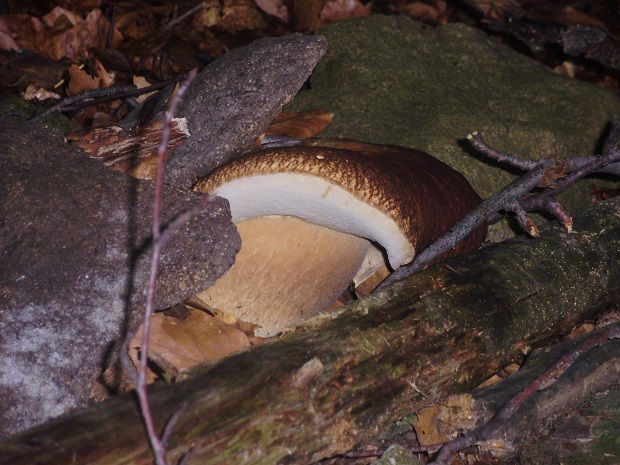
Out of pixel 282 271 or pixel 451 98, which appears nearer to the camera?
pixel 282 271

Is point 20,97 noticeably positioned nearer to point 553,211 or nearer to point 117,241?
point 117,241

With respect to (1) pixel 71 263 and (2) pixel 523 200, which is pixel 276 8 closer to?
(2) pixel 523 200

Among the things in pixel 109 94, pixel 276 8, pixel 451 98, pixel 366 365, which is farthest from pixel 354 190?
pixel 276 8

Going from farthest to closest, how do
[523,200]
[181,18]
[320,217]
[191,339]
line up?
[181,18] < [523,200] < [191,339] < [320,217]

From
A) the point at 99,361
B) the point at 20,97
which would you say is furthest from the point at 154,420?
the point at 20,97

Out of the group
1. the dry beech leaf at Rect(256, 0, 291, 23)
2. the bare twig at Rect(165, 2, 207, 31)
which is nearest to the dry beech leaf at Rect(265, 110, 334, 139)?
the bare twig at Rect(165, 2, 207, 31)

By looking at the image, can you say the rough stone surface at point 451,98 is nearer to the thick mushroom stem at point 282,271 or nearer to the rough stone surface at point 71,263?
the thick mushroom stem at point 282,271

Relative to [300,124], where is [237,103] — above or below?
above
